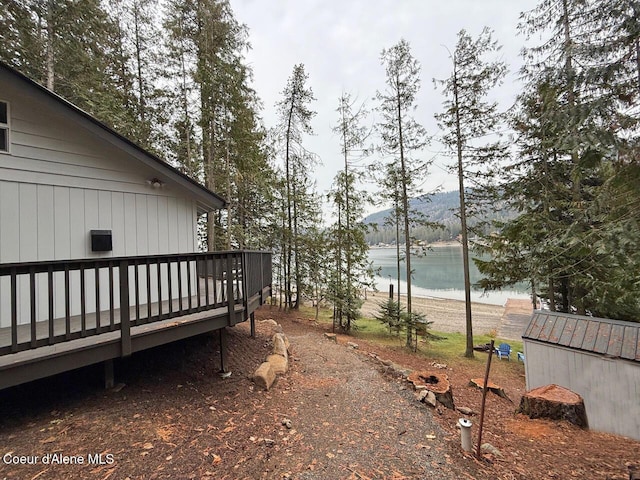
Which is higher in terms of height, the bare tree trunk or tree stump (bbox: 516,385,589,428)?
the bare tree trunk

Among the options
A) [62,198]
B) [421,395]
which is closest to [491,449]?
[421,395]

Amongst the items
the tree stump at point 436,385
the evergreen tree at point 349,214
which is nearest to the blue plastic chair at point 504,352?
the evergreen tree at point 349,214

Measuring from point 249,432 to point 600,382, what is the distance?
6907 millimetres

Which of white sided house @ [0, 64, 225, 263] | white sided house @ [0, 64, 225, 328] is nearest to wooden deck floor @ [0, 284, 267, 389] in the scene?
white sided house @ [0, 64, 225, 328]

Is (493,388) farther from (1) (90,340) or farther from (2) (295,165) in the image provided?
(2) (295,165)

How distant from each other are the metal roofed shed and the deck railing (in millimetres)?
7044

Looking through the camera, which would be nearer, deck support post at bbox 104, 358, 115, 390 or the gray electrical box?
deck support post at bbox 104, 358, 115, 390

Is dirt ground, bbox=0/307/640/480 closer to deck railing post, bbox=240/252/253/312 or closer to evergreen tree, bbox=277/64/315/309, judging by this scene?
deck railing post, bbox=240/252/253/312

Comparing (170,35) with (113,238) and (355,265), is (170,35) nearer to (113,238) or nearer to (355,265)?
(113,238)

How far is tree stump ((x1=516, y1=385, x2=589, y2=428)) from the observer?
16.4 ft

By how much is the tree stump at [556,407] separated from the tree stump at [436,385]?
1.60 m

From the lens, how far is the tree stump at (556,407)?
5012 mm

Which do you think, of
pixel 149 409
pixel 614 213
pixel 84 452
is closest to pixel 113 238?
pixel 149 409

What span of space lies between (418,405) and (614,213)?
15.1 ft
